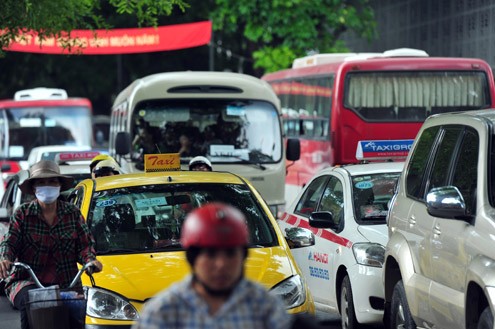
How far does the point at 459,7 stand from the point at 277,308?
2619cm

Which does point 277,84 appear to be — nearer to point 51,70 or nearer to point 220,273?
point 51,70

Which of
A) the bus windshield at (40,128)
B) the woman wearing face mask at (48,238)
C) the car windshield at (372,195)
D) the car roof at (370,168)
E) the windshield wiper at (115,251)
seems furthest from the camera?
the bus windshield at (40,128)

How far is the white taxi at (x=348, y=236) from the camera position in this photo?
10961mm

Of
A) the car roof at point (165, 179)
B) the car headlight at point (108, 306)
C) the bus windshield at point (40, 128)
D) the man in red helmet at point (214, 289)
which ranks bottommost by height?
the bus windshield at point (40, 128)

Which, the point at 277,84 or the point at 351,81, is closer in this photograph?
the point at 351,81

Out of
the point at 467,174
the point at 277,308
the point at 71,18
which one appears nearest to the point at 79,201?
the point at 467,174

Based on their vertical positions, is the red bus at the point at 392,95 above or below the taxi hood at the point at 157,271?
above

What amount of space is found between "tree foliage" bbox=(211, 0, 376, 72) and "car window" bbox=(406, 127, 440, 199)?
Answer: 25.5 m

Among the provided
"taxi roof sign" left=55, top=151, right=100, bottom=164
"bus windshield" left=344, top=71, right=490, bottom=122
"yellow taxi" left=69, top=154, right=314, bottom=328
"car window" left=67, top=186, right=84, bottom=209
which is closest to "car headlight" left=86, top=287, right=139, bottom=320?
"yellow taxi" left=69, top=154, right=314, bottom=328

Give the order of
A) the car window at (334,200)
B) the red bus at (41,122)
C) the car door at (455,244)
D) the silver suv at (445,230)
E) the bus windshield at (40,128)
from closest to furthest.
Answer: the silver suv at (445,230) < the car door at (455,244) < the car window at (334,200) < the bus windshield at (40,128) < the red bus at (41,122)

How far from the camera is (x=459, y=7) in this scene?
98.2ft

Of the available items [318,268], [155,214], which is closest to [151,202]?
[155,214]

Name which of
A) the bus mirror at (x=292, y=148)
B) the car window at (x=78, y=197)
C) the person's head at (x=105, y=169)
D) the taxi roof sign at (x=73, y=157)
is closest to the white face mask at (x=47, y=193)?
the car window at (x=78, y=197)

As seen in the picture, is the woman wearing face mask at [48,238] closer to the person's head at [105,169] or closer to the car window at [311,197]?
the car window at [311,197]
